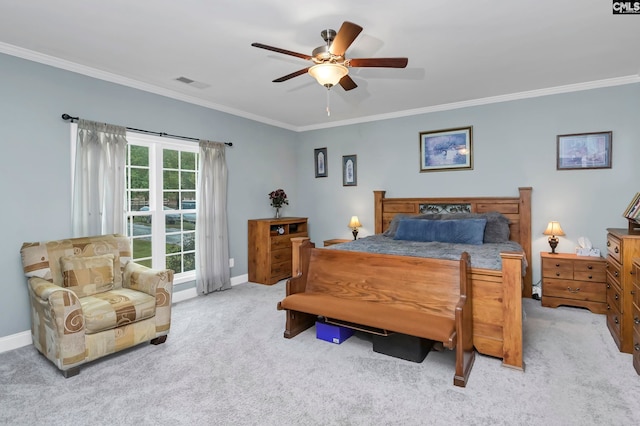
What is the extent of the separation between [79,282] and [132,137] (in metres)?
1.74

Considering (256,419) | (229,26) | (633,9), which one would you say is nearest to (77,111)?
(229,26)

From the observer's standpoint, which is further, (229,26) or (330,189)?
(330,189)

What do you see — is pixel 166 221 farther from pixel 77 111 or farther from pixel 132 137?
pixel 77 111

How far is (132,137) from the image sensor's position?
3846 mm

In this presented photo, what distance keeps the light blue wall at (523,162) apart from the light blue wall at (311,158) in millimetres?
12

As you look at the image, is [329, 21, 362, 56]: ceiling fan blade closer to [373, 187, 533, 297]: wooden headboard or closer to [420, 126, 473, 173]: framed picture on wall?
[420, 126, 473, 173]: framed picture on wall

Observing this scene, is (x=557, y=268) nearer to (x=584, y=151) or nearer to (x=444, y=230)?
(x=444, y=230)

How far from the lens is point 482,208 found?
179 inches

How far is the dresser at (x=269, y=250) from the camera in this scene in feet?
16.7

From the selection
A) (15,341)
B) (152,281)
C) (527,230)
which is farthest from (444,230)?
(15,341)

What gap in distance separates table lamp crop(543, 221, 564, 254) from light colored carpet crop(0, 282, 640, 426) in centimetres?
112

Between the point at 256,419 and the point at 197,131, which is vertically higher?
→ the point at 197,131

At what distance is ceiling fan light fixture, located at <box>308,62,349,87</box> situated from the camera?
250cm

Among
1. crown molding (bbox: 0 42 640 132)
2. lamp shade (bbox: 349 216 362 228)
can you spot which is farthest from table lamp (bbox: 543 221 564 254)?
lamp shade (bbox: 349 216 362 228)
